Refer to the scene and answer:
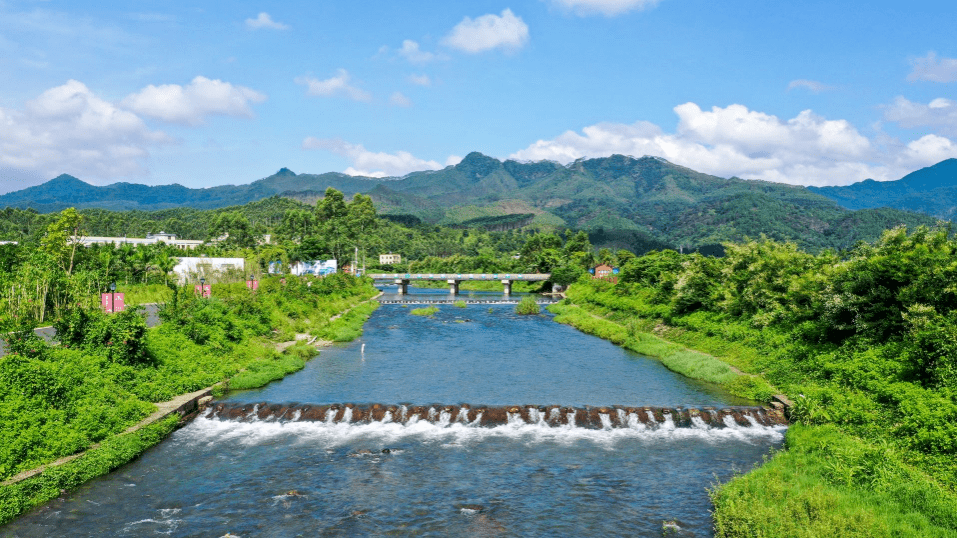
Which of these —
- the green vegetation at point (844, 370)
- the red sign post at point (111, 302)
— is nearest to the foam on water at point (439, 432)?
the green vegetation at point (844, 370)

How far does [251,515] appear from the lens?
20.5m

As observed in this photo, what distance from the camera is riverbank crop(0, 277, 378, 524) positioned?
21453 mm

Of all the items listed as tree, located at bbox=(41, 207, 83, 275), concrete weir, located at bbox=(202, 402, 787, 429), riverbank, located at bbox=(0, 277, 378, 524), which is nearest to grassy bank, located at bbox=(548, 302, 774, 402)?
concrete weir, located at bbox=(202, 402, 787, 429)

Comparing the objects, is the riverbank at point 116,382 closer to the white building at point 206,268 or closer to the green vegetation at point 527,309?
the white building at point 206,268

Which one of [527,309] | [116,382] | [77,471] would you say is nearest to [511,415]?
[77,471]

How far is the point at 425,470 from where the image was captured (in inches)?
966

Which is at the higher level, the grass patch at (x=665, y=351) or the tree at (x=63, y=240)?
the tree at (x=63, y=240)

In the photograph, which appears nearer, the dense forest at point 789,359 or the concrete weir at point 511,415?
the dense forest at point 789,359

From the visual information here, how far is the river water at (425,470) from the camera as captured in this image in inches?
784

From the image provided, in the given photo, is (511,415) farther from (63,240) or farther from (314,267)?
(314,267)

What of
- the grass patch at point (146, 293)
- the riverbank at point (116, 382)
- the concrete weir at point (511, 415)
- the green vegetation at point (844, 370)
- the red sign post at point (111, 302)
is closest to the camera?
the green vegetation at point (844, 370)

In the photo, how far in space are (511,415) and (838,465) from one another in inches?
591

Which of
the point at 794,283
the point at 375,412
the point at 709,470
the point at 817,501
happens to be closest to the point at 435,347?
the point at 375,412

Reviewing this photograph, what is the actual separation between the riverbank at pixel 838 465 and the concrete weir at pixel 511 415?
3456 mm
